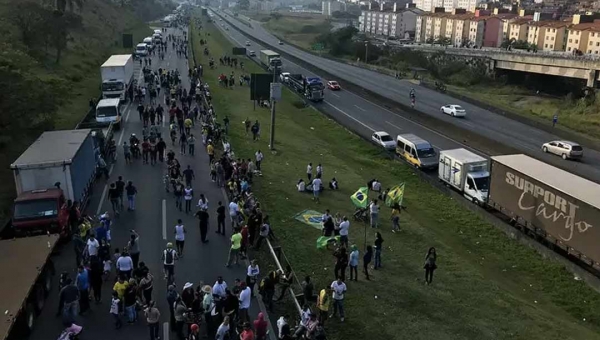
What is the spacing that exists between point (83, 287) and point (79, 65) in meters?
50.9

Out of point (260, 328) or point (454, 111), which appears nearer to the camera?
point (260, 328)

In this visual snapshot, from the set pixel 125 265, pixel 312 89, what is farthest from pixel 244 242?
pixel 312 89

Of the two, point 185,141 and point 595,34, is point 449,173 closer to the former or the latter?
point 185,141

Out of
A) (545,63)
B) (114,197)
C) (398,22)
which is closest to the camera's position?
(114,197)

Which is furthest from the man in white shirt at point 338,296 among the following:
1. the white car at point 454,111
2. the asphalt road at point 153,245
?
the white car at point 454,111

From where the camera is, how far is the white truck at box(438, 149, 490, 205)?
1141 inches

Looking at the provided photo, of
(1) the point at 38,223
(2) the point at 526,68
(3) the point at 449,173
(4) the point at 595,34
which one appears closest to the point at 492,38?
(4) the point at 595,34

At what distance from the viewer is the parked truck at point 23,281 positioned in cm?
1320

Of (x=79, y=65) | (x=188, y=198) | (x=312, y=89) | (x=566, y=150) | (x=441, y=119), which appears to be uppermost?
(x=188, y=198)

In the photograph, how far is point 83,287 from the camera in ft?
50.0

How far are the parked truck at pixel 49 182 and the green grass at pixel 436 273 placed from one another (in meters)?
7.82

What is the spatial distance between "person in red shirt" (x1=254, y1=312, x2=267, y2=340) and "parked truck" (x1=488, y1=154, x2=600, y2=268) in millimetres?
13530

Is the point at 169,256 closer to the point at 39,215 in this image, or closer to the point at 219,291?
the point at 219,291

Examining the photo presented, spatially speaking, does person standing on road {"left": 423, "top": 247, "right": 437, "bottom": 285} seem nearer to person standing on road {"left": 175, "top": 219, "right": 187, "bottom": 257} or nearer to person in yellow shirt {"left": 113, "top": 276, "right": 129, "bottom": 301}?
person standing on road {"left": 175, "top": 219, "right": 187, "bottom": 257}
